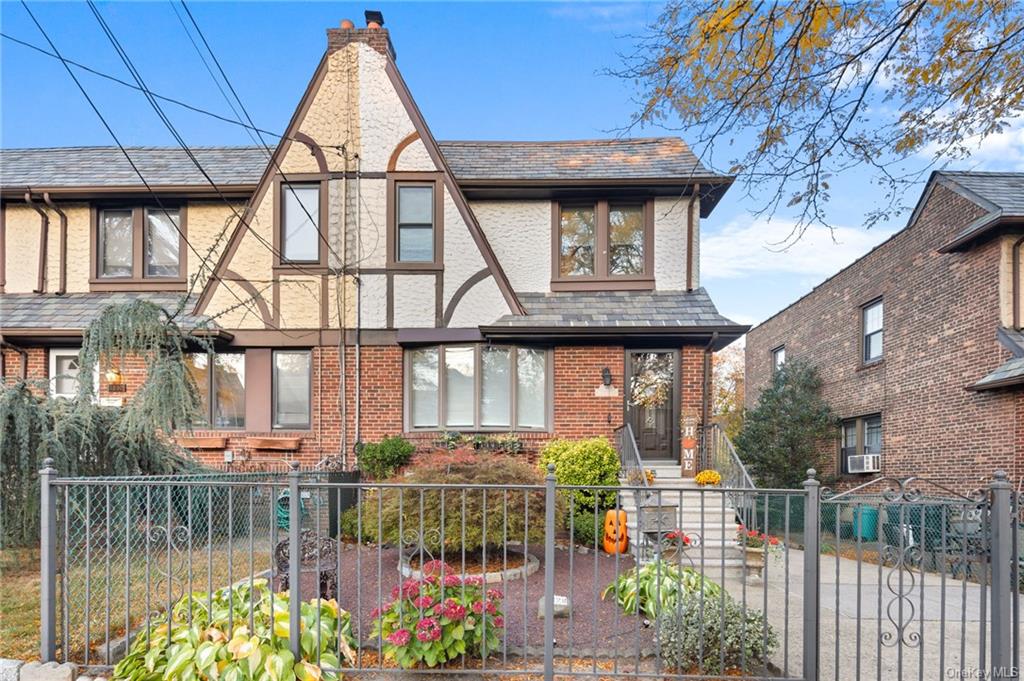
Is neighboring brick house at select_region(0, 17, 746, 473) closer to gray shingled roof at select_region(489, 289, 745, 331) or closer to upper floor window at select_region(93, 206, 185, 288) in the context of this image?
gray shingled roof at select_region(489, 289, 745, 331)

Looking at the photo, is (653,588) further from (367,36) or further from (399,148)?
(367,36)

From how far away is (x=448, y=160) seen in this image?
1262cm

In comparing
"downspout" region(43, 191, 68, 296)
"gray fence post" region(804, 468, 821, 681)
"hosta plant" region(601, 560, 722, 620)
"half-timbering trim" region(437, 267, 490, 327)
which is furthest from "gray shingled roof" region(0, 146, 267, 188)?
"gray fence post" region(804, 468, 821, 681)

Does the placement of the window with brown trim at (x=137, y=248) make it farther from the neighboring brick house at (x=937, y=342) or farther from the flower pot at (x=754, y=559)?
the neighboring brick house at (x=937, y=342)

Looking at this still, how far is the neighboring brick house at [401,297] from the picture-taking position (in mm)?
10719

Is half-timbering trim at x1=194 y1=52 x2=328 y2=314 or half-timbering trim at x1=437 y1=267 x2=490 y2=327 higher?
half-timbering trim at x1=194 y1=52 x2=328 y2=314

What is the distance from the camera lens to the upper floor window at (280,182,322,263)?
1105 centimetres

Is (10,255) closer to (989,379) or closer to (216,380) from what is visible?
(216,380)

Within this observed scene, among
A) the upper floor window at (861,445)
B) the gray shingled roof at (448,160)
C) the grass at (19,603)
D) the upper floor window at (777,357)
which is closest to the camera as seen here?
the grass at (19,603)

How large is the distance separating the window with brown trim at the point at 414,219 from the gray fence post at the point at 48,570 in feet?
22.9

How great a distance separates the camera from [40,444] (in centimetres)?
651

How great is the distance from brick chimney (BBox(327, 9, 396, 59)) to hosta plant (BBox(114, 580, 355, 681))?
32.1 ft

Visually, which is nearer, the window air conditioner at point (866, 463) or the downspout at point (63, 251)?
the downspout at point (63, 251)

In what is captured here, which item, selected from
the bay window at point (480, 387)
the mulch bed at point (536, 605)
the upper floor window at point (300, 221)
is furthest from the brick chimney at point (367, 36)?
the mulch bed at point (536, 605)
